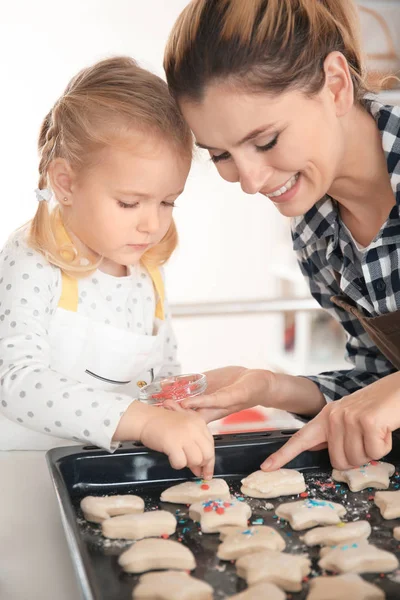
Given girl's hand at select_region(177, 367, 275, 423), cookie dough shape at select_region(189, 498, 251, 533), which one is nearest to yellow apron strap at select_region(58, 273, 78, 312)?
girl's hand at select_region(177, 367, 275, 423)

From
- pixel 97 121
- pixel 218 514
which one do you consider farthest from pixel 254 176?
pixel 218 514

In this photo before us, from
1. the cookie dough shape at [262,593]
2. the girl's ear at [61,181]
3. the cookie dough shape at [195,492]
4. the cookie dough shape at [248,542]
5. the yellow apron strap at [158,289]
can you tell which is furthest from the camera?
the yellow apron strap at [158,289]

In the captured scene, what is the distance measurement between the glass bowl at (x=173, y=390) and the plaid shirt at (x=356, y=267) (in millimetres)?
305

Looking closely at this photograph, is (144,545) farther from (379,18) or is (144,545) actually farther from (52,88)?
(379,18)

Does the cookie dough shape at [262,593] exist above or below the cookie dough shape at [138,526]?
above

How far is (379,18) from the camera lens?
11.0ft

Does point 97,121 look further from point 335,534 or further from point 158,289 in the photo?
point 335,534

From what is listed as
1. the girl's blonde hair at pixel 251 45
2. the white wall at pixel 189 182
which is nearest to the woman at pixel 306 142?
the girl's blonde hair at pixel 251 45

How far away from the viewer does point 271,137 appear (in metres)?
1.10

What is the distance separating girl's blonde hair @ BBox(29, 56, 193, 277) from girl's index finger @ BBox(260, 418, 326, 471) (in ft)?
1.56

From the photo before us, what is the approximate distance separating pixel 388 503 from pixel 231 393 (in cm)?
37

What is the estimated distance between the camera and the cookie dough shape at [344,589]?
71 cm

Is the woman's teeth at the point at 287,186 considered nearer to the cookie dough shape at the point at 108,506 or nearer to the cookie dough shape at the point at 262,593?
the cookie dough shape at the point at 108,506

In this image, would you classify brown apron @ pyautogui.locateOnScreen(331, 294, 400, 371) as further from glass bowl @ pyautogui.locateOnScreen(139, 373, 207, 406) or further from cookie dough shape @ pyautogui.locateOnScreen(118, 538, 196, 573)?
cookie dough shape @ pyautogui.locateOnScreen(118, 538, 196, 573)
